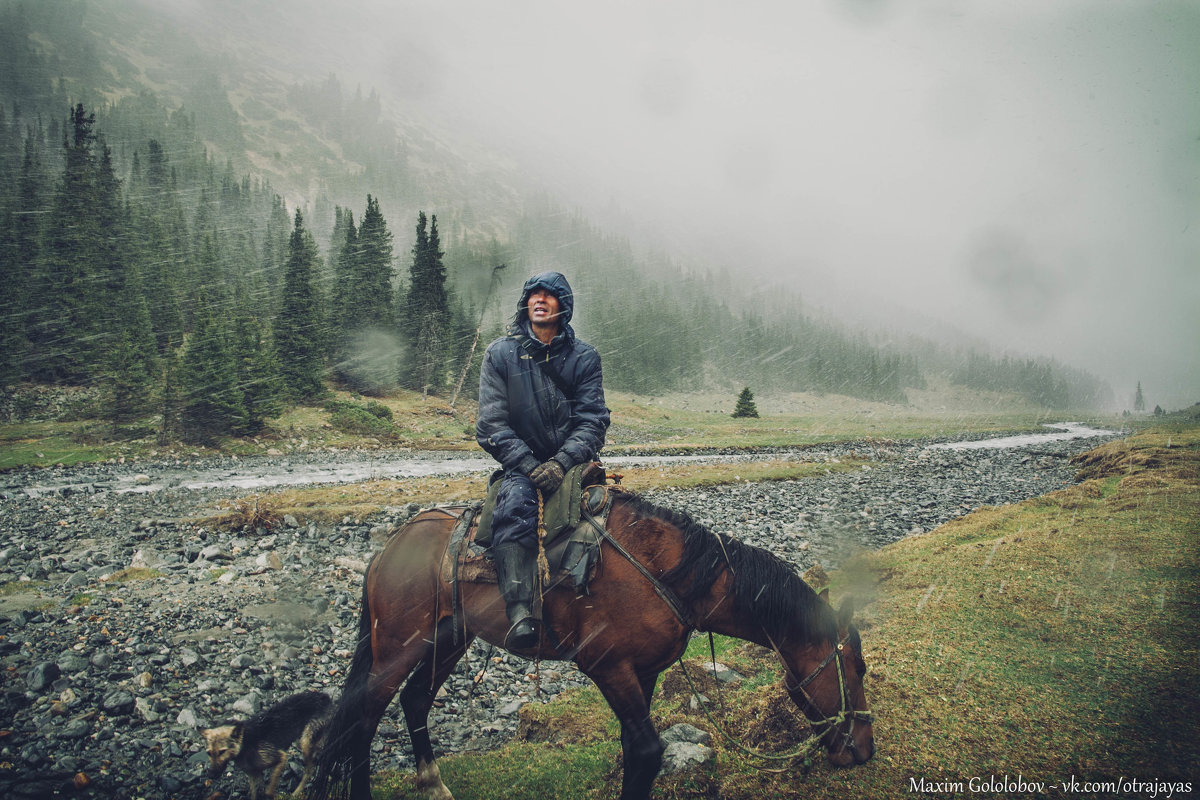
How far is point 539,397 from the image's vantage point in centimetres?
473

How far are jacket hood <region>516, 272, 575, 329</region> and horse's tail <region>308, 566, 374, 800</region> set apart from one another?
3.84 meters

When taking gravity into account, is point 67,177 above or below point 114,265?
above

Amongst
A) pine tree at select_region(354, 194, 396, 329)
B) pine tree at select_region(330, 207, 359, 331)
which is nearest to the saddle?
→ pine tree at select_region(330, 207, 359, 331)

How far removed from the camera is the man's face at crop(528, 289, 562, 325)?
4730 mm

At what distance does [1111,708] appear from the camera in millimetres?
4375

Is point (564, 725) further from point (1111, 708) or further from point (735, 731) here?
point (1111, 708)

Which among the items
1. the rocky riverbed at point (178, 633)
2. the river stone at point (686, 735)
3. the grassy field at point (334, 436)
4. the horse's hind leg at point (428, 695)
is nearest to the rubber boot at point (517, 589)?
the horse's hind leg at point (428, 695)

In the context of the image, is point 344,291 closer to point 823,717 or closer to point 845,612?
point 845,612

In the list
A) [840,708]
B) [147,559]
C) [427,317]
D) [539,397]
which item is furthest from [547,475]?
[427,317]

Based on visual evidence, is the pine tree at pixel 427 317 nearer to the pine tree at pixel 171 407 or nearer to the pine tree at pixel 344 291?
the pine tree at pixel 344 291

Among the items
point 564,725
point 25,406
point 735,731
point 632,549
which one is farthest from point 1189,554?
point 25,406

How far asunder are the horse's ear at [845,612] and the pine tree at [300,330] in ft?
151

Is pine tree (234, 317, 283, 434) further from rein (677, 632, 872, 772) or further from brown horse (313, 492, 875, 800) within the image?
rein (677, 632, 872, 772)

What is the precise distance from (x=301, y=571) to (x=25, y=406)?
148 feet
